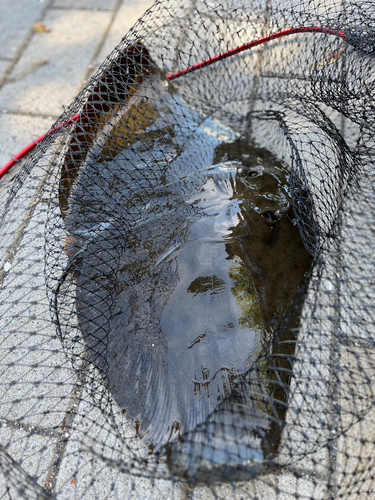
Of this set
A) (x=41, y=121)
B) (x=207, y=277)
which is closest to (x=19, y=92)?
(x=41, y=121)

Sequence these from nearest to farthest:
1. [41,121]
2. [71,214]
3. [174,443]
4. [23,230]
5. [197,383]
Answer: [174,443] → [197,383] → [71,214] → [23,230] → [41,121]

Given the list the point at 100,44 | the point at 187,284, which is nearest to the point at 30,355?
the point at 187,284

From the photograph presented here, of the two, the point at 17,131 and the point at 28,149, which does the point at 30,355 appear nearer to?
the point at 28,149

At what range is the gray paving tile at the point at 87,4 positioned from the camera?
164 inches

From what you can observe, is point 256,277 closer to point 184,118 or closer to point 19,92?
point 184,118

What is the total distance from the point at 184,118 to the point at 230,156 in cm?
44

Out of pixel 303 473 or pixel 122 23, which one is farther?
pixel 122 23

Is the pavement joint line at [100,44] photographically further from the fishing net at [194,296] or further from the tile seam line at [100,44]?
the fishing net at [194,296]

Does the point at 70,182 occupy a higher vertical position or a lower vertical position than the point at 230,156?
higher

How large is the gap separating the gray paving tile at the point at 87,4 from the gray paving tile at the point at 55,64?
81 mm

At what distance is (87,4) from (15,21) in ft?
2.34

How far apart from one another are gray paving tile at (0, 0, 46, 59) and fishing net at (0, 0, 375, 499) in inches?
69.0

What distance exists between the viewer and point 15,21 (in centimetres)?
417

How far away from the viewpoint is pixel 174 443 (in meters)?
1.88
